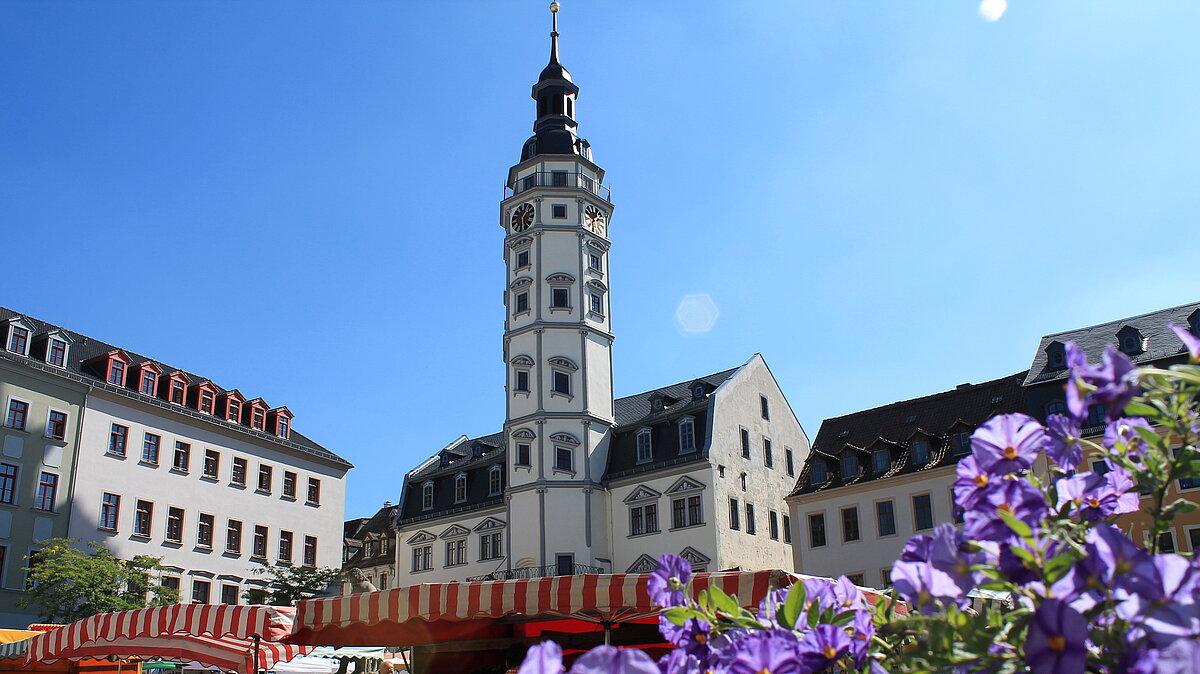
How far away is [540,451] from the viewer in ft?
141

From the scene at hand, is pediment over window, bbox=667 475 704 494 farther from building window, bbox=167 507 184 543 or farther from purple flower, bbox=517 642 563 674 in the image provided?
purple flower, bbox=517 642 563 674

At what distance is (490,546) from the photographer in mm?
46812

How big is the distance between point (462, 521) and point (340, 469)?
6.61 m

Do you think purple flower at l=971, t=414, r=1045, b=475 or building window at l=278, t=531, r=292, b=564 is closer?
purple flower at l=971, t=414, r=1045, b=475

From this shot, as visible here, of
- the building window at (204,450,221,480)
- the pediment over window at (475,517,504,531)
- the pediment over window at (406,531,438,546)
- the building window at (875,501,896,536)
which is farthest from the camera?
the pediment over window at (406,531,438,546)

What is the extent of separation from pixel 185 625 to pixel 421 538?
126 ft

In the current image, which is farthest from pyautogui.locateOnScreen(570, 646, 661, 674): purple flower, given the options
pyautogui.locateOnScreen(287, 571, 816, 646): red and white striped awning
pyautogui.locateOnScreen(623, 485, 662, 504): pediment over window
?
pyautogui.locateOnScreen(623, 485, 662, 504): pediment over window

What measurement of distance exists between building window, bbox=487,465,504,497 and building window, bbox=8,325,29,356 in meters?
20.5

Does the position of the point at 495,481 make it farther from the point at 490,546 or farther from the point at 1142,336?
the point at 1142,336

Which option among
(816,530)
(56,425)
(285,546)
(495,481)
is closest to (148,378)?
(56,425)

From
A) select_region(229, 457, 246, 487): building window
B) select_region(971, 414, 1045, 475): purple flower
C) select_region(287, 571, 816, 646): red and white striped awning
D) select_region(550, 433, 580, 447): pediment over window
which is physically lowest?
select_region(971, 414, 1045, 475): purple flower

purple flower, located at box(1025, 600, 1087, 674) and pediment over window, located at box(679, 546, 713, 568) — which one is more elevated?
pediment over window, located at box(679, 546, 713, 568)

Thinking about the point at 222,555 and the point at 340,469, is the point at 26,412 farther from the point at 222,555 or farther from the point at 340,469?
the point at 340,469

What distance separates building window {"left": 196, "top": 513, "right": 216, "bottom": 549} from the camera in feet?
136
